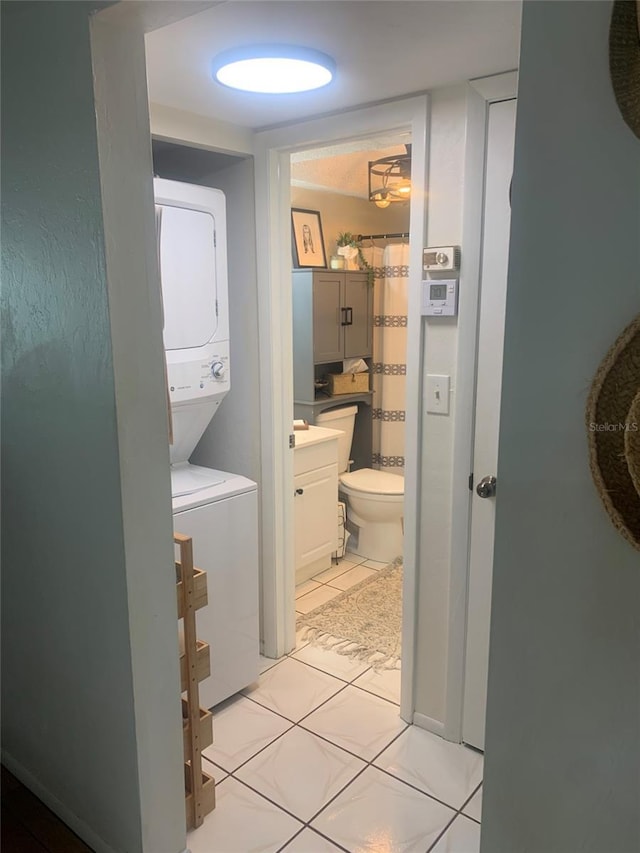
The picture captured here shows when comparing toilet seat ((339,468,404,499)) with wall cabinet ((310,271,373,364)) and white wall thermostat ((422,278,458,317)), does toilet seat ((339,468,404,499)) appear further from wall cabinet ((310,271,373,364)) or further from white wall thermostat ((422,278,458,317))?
white wall thermostat ((422,278,458,317))

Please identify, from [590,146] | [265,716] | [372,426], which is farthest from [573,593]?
[372,426]

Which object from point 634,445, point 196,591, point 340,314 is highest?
point 340,314

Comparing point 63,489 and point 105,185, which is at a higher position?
point 105,185

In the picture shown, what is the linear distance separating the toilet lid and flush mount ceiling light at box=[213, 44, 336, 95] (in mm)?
2138

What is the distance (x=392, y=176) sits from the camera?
3.50 m

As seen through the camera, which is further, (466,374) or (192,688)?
(466,374)

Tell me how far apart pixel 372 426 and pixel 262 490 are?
1.65 meters

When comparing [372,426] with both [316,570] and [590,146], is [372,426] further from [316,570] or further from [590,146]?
[590,146]

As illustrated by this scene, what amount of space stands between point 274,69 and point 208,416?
3.97 ft

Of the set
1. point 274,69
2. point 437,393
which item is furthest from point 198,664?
point 274,69

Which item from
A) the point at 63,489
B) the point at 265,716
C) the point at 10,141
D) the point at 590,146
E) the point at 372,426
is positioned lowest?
the point at 265,716

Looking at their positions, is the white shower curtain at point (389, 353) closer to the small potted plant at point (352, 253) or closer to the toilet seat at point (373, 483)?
the small potted plant at point (352, 253)

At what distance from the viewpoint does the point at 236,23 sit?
1444mm

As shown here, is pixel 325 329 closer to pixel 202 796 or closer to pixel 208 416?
pixel 208 416
